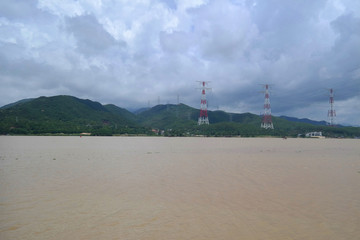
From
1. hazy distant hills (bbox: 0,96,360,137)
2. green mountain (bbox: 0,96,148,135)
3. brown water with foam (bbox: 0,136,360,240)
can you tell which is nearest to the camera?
brown water with foam (bbox: 0,136,360,240)

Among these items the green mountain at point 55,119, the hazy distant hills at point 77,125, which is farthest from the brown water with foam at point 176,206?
the hazy distant hills at point 77,125

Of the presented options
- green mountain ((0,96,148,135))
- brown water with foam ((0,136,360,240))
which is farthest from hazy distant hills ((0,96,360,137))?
brown water with foam ((0,136,360,240))

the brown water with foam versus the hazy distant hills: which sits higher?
the hazy distant hills

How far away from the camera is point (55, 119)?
122812mm

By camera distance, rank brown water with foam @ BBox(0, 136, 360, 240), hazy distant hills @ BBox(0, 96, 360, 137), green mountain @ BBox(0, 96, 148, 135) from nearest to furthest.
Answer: brown water with foam @ BBox(0, 136, 360, 240) → green mountain @ BBox(0, 96, 148, 135) → hazy distant hills @ BBox(0, 96, 360, 137)

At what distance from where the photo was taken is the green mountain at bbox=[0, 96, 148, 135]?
88.3 metres

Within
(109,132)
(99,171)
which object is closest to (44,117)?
(109,132)

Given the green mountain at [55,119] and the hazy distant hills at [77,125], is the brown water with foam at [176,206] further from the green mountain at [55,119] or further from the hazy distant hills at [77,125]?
the hazy distant hills at [77,125]

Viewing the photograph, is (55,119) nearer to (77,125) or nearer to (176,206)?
(77,125)

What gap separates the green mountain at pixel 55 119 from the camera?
3477 inches

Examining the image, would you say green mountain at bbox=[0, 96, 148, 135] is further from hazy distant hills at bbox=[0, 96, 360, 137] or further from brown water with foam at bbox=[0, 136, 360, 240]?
brown water with foam at bbox=[0, 136, 360, 240]

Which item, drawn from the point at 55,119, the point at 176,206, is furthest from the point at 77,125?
the point at 176,206

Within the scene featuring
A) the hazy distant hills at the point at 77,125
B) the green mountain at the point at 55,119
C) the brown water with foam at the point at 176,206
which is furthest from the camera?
the hazy distant hills at the point at 77,125

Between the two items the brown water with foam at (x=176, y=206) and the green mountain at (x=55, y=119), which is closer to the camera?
the brown water with foam at (x=176, y=206)
